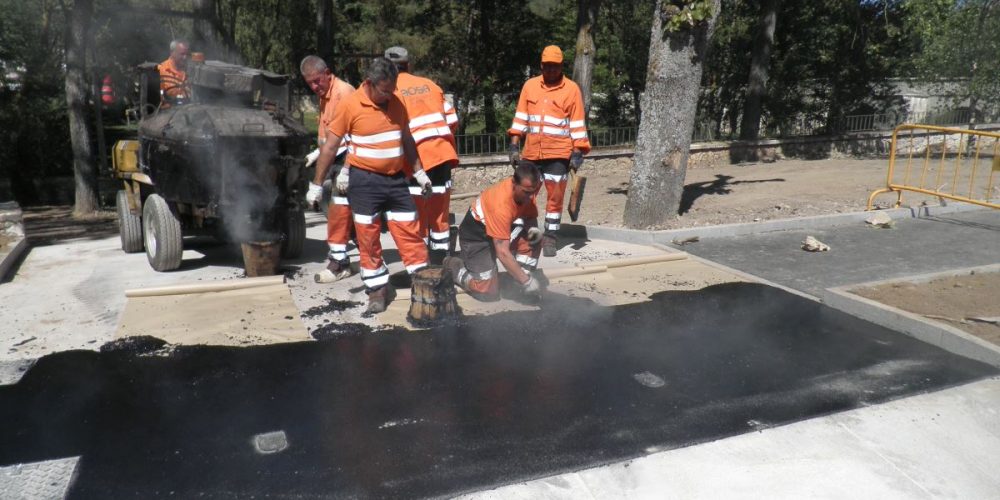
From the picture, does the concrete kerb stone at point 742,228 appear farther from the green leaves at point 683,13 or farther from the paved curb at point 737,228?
the green leaves at point 683,13

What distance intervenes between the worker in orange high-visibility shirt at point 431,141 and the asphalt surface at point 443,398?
1.24 metres

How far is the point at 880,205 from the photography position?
31.6 feet

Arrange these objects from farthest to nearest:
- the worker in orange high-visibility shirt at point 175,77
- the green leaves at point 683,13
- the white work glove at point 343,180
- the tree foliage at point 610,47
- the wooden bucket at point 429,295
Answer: the tree foliage at point 610,47 → the green leaves at point 683,13 → the worker in orange high-visibility shirt at point 175,77 → the white work glove at point 343,180 → the wooden bucket at point 429,295

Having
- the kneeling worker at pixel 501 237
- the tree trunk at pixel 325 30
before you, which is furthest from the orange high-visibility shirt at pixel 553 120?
the tree trunk at pixel 325 30

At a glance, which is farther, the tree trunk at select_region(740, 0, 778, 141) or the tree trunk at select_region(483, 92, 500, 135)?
the tree trunk at select_region(483, 92, 500, 135)

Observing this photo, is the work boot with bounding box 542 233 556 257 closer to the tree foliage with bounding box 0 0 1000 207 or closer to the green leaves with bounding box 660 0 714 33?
the green leaves with bounding box 660 0 714 33

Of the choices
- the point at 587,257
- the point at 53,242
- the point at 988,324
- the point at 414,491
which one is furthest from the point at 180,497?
the point at 53,242

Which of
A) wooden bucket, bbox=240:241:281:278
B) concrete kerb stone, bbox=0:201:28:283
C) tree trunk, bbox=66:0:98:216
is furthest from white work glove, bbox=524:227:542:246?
tree trunk, bbox=66:0:98:216

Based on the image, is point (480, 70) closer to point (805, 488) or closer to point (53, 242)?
point (53, 242)

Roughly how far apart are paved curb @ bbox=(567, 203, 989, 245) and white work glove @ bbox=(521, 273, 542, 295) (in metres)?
2.66

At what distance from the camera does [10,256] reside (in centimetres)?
685

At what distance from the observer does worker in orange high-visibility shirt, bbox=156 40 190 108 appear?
6.96 m

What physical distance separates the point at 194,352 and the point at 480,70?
1552 cm

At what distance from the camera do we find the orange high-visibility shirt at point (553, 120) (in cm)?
708
